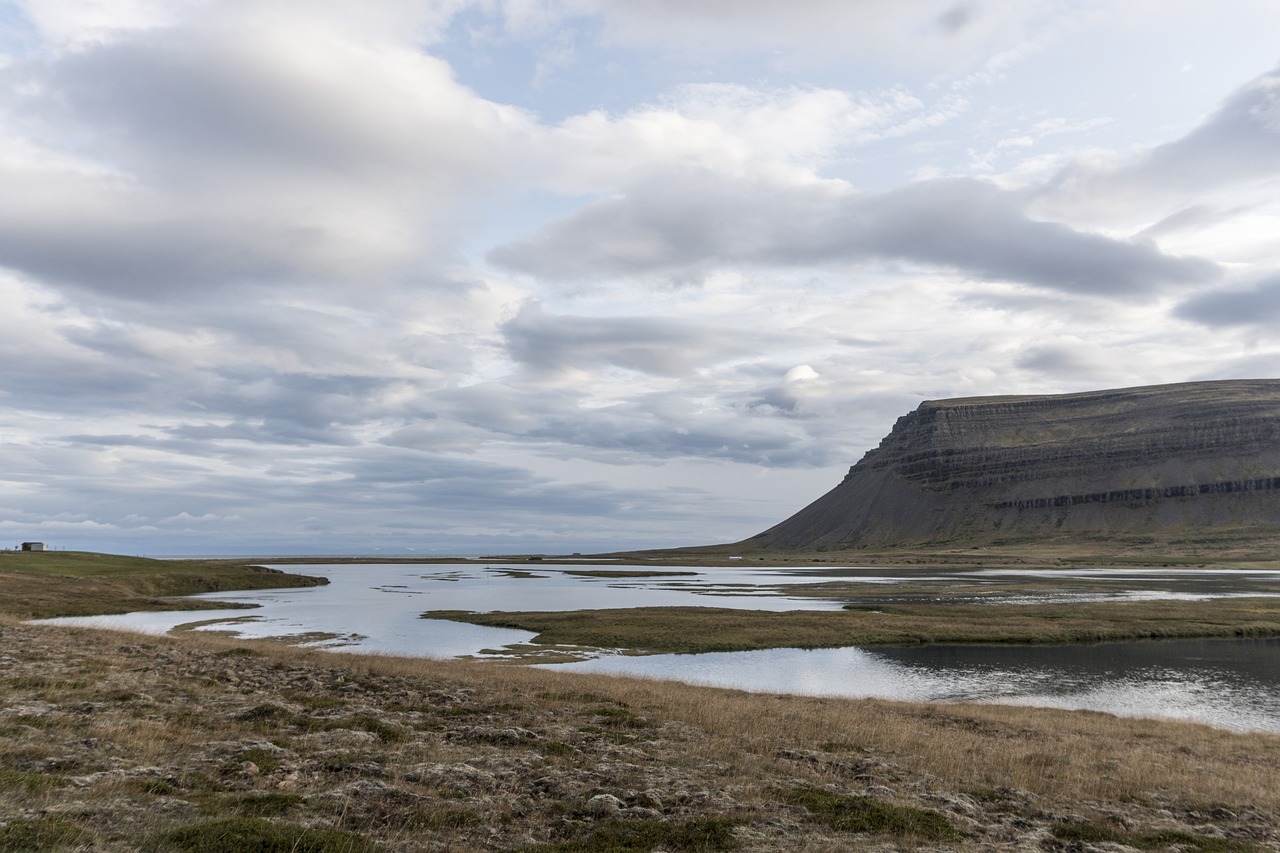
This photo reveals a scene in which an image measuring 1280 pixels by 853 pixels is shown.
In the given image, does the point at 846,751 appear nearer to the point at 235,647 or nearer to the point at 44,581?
the point at 235,647

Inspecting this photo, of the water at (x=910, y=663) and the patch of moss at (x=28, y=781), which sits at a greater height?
the patch of moss at (x=28, y=781)

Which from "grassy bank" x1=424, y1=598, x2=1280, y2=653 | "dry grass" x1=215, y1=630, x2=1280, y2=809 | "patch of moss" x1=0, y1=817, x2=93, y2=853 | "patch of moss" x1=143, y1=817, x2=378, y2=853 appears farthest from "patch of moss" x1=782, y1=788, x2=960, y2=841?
"grassy bank" x1=424, y1=598, x2=1280, y2=653

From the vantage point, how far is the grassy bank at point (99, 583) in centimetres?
7700

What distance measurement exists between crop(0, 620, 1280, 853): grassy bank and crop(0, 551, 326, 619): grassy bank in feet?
178

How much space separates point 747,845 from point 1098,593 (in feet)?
392

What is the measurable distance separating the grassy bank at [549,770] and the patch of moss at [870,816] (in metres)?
0.06

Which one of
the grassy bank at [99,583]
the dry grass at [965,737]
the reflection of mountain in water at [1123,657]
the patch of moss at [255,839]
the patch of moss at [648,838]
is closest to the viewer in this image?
the patch of moss at [255,839]

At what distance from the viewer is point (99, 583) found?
3831 inches

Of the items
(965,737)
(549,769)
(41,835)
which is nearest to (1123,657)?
(965,737)

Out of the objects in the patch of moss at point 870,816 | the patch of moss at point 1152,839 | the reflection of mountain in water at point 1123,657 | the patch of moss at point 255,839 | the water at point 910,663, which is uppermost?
the patch of moss at point 255,839

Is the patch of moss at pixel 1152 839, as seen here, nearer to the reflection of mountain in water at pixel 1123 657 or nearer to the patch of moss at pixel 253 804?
the patch of moss at pixel 253 804

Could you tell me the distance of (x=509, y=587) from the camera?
150 metres

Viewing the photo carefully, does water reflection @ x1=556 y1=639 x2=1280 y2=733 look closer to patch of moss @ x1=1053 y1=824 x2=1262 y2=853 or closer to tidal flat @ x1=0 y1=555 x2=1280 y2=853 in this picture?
tidal flat @ x1=0 y1=555 x2=1280 y2=853

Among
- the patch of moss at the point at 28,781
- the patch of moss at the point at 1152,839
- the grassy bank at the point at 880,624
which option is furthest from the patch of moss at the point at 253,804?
the grassy bank at the point at 880,624
